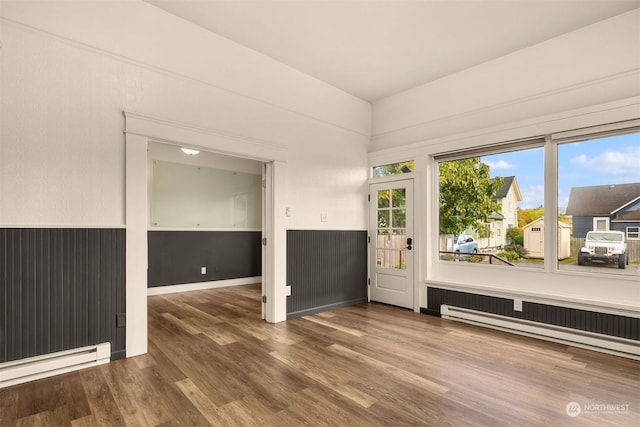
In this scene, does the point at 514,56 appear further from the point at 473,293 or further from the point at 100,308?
the point at 100,308

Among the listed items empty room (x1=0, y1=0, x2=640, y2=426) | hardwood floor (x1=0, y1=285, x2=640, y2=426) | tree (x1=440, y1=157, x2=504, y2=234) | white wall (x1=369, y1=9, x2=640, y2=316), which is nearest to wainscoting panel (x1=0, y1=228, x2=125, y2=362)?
empty room (x1=0, y1=0, x2=640, y2=426)

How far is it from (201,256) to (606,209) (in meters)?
5.82

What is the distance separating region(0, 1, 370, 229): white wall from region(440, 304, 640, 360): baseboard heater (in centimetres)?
321

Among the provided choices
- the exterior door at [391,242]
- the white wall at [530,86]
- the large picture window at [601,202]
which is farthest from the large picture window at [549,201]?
the exterior door at [391,242]

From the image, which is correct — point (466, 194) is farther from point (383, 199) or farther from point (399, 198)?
point (383, 199)

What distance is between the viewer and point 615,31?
3176 mm

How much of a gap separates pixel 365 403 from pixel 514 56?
398 centimetres

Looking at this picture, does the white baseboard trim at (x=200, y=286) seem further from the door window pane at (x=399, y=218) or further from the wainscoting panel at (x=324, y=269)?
the door window pane at (x=399, y=218)

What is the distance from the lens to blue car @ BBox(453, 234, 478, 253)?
4238 mm

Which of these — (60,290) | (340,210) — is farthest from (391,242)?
(60,290)

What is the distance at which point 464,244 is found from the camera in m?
4.32

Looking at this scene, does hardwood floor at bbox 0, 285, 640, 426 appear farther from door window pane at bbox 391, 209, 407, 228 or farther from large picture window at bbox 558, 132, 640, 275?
door window pane at bbox 391, 209, 407, 228

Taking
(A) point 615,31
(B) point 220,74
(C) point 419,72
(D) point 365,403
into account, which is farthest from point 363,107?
(D) point 365,403

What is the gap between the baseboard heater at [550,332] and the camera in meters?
2.98
